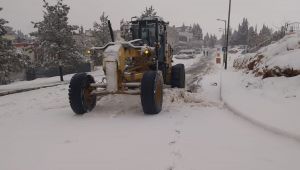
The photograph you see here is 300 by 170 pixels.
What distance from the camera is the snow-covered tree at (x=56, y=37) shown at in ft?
94.3

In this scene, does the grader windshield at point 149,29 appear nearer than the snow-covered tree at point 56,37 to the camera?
Yes

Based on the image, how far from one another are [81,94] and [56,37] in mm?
20297

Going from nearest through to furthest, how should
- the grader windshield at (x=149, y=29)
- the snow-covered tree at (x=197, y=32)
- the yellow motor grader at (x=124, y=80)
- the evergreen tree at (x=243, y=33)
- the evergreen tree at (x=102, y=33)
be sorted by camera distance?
the yellow motor grader at (x=124, y=80) < the grader windshield at (x=149, y=29) < the evergreen tree at (x=102, y=33) < the evergreen tree at (x=243, y=33) < the snow-covered tree at (x=197, y=32)

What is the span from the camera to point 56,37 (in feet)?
94.1

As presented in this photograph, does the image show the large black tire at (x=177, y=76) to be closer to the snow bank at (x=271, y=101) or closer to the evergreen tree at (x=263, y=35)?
the snow bank at (x=271, y=101)

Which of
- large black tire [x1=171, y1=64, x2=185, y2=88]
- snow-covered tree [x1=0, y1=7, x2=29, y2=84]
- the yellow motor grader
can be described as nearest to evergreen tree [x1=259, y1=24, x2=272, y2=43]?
snow-covered tree [x1=0, y1=7, x2=29, y2=84]

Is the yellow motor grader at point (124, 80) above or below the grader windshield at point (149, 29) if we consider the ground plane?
below

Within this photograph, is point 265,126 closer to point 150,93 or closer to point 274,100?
point 274,100

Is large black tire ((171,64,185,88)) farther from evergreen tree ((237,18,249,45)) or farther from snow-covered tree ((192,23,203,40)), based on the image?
snow-covered tree ((192,23,203,40))

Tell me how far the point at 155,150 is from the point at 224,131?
2.05 m

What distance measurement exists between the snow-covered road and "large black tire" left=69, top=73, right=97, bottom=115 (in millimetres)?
266

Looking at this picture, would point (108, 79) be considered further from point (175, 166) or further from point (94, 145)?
point (175, 166)

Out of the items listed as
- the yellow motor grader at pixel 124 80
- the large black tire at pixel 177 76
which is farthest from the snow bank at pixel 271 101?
the yellow motor grader at pixel 124 80

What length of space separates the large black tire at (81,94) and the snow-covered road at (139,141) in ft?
0.87
